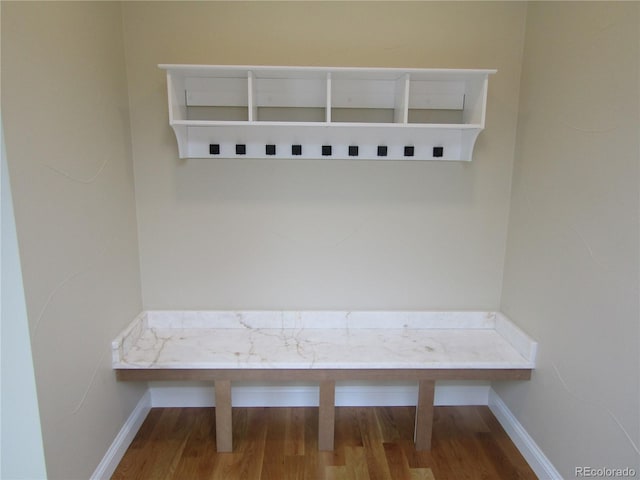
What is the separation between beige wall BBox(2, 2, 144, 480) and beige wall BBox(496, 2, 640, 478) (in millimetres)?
1878

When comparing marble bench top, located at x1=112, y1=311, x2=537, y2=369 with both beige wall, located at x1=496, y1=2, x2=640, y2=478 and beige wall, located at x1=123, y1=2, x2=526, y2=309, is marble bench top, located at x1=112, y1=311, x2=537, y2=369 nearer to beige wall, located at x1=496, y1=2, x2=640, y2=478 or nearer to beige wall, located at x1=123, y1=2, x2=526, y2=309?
beige wall, located at x1=123, y1=2, x2=526, y2=309

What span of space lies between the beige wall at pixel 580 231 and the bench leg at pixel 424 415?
462 millimetres

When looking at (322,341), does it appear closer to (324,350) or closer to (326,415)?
(324,350)

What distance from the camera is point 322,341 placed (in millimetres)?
1897

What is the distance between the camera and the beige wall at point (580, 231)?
48.5 inches

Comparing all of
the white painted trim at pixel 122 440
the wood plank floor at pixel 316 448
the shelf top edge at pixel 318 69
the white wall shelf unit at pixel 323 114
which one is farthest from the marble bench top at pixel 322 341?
the shelf top edge at pixel 318 69

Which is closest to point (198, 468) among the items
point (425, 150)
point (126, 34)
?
point (425, 150)

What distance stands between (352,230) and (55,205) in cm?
129

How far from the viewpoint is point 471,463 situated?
179cm

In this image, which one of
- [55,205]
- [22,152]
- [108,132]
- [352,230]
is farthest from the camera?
[352,230]

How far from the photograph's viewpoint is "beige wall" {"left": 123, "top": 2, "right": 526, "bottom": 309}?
1.81 m

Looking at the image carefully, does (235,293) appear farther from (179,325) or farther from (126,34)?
(126,34)

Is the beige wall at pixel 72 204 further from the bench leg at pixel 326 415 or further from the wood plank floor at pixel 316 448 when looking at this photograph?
the bench leg at pixel 326 415

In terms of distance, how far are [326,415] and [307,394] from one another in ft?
1.30
